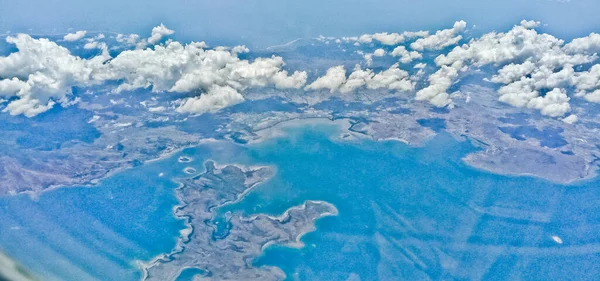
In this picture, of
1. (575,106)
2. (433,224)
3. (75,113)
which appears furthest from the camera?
(575,106)

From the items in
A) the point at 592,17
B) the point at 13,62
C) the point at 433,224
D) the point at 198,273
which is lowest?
the point at 198,273

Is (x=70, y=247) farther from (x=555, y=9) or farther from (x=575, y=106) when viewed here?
(x=555, y=9)

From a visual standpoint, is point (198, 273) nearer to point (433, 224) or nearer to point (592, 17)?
point (433, 224)

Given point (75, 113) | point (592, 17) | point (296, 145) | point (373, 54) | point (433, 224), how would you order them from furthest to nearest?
1. point (592, 17)
2. point (373, 54)
3. point (75, 113)
4. point (296, 145)
5. point (433, 224)

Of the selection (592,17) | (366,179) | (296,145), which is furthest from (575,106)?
(296,145)

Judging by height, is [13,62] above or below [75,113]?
above

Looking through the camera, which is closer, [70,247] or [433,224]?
[70,247]

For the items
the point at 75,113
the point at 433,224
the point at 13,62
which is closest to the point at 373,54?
the point at 433,224
